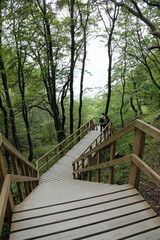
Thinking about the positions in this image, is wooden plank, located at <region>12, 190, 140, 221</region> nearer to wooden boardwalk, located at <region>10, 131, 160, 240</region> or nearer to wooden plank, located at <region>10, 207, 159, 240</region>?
wooden boardwalk, located at <region>10, 131, 160, 240</region>

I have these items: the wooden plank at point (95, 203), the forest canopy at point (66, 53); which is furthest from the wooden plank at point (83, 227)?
the forest canopy at point (66, 53)

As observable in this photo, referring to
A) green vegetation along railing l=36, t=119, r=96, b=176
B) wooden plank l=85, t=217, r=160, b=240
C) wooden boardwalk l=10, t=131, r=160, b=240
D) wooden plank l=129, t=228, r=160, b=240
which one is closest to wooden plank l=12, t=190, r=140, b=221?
wooden boardwalk l=10, t=131, r=160, b=240

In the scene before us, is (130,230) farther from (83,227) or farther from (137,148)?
(137,148)

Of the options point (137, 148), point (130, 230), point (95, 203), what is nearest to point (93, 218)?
point (95, 203)

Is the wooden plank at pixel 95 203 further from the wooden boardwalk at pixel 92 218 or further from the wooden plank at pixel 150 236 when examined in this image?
the wooden plank at pixel 150 236

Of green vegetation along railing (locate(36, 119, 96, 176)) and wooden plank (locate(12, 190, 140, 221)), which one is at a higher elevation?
wooden plank (locate(12, 190, 140, 221))

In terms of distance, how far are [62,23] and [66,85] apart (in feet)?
15.8

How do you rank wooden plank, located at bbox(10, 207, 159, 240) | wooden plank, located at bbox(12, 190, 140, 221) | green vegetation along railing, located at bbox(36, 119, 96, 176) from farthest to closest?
green vegetation along railing, located at bbox(36, 119, 96, 176)
wooden plank, located at bbox(12, 190, 140, 221)
wooden plank, located at bbox(10, 207, 159, 240)

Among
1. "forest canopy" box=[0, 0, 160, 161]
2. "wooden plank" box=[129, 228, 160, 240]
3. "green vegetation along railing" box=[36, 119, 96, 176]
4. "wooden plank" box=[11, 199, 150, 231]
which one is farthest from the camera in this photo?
"forest canopy" box=[0, 0, 160, 161]

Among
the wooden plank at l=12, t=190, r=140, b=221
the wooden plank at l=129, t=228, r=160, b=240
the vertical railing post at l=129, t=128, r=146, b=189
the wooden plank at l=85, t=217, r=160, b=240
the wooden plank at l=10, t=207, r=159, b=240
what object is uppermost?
the vertical railing post at l=129, t=128, r=146, b=189

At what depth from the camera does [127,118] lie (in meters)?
14.5

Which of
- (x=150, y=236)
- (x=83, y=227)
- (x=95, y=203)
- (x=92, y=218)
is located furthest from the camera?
(x=95, y=203)

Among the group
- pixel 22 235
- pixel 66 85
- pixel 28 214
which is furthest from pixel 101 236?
pixel 66 85

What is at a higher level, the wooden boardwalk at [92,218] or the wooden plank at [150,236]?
the wooden plank at [150,236]
